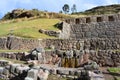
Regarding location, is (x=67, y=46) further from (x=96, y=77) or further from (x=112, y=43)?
(x=96, y=77)

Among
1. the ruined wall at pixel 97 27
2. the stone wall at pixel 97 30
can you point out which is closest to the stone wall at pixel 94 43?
the stone wall at pixel 97 30

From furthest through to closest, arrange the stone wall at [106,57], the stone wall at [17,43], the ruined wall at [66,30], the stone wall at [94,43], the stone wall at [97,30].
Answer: the ruined wall at [66,30], the stone wall at [97,30], the stone wall at [17,43], the stone wall at [94,43], the stone wall at [106,57]

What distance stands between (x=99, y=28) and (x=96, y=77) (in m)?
17.0

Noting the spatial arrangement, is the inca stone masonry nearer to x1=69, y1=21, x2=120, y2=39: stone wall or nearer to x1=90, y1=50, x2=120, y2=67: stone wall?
x1=69, y1=21, x2=120, y2=39: stone wall

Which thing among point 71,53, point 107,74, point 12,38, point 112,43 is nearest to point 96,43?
point 112,43

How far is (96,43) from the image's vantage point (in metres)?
21.7

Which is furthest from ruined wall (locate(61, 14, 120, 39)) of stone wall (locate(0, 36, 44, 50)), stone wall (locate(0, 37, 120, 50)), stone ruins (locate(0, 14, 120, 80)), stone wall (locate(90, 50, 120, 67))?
stone wall (locate(90, 50, 120, 67))

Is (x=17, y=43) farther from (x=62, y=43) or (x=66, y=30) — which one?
(x=66, y=30)

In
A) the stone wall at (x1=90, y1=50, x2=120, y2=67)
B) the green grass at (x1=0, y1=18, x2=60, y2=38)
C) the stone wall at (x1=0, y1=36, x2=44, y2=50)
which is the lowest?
the stone wall at (x1=90, y1=50, x2=120, y2=67)

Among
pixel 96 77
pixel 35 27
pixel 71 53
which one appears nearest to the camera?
pixel 96 77

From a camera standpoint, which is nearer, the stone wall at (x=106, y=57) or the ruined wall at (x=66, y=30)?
the stone wall at (x=106, y=57)

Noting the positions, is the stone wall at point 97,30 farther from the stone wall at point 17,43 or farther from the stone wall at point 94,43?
the stone wall at point 17,43

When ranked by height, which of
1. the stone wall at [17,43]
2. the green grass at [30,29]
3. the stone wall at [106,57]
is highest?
the green grass at [30,29]

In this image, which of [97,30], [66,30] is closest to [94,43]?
[97,30]
